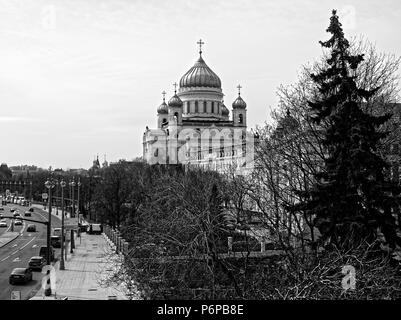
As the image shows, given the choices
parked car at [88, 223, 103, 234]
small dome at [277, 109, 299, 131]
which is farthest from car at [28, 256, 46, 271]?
parked car at [88, 223, 103, 234]

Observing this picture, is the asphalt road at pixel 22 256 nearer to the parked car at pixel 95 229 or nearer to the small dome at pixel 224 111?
the parked car at pixel 95 229

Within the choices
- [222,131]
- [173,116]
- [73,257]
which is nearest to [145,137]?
[173,116]

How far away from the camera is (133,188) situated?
168ft

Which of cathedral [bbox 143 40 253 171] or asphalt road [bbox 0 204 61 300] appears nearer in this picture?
asphalt road [bbox 0 204 61 300]

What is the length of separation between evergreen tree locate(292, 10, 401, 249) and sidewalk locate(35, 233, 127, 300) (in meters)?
7.41

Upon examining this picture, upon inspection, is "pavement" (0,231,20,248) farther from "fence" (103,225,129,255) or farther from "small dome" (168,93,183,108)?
"small dome" (168,93,183,108)

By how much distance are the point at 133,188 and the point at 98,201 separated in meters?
7.01

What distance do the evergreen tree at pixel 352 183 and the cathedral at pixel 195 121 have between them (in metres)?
67.5

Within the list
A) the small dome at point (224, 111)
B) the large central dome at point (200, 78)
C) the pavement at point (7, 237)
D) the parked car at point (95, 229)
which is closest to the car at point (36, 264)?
the pavement at point (7, 237)

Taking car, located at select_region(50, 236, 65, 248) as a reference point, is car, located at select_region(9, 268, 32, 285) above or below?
below

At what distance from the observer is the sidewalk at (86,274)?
23.1 metres

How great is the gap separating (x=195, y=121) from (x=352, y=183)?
75.7 metres

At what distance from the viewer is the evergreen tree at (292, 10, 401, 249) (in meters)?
18.0

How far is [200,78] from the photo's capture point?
9406 centimetres
